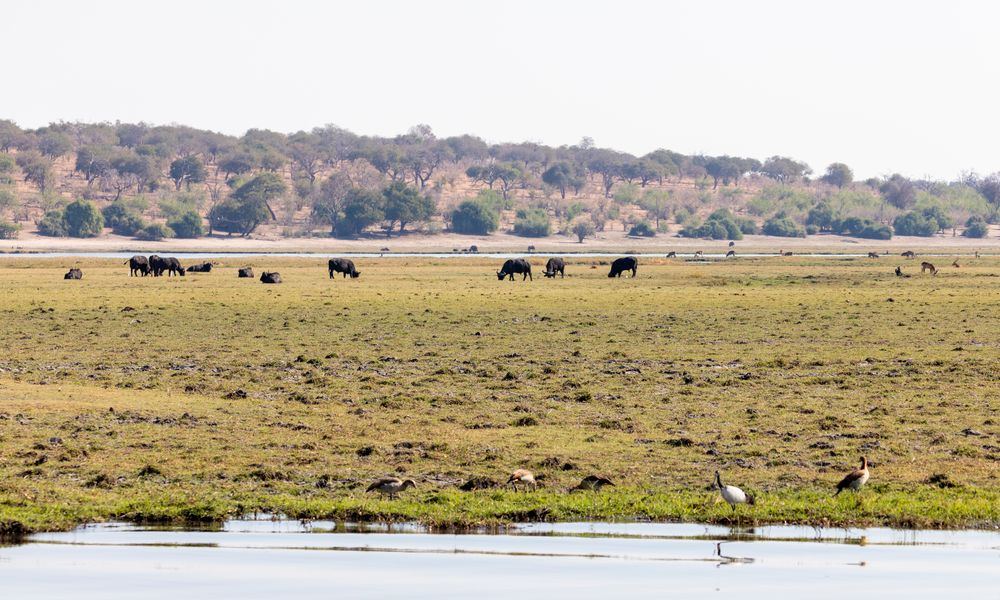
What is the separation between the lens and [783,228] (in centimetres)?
15775

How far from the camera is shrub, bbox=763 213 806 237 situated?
156750mm

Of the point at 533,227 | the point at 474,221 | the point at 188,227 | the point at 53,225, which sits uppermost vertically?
the point at 474,221

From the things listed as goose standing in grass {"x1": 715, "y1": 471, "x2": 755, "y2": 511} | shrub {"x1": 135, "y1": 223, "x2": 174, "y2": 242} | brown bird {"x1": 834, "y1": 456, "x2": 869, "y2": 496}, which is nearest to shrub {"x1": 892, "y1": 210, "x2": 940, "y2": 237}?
shrub {"x1": 135, "y1": 223, "x2": 174, "y2": 242}

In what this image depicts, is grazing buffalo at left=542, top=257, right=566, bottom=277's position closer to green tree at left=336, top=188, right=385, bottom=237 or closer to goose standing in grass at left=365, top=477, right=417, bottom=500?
goose standing in grass at left=365, top=477, right=417, bottom=500

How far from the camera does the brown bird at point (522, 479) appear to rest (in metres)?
14.9

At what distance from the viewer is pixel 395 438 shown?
18297mm

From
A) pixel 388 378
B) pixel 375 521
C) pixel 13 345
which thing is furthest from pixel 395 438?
pixel 13 345

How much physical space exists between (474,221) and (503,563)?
132840 mm

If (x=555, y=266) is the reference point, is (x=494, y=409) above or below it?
above

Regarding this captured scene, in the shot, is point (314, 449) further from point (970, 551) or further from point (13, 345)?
point (13, 345)

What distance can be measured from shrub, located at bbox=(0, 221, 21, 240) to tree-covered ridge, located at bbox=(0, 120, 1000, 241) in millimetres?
141

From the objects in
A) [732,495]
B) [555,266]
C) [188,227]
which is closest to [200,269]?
[555,266]

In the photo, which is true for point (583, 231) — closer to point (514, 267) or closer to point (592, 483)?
point (514, 267)

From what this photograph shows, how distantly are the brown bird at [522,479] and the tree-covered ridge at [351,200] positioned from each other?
115453 mm
